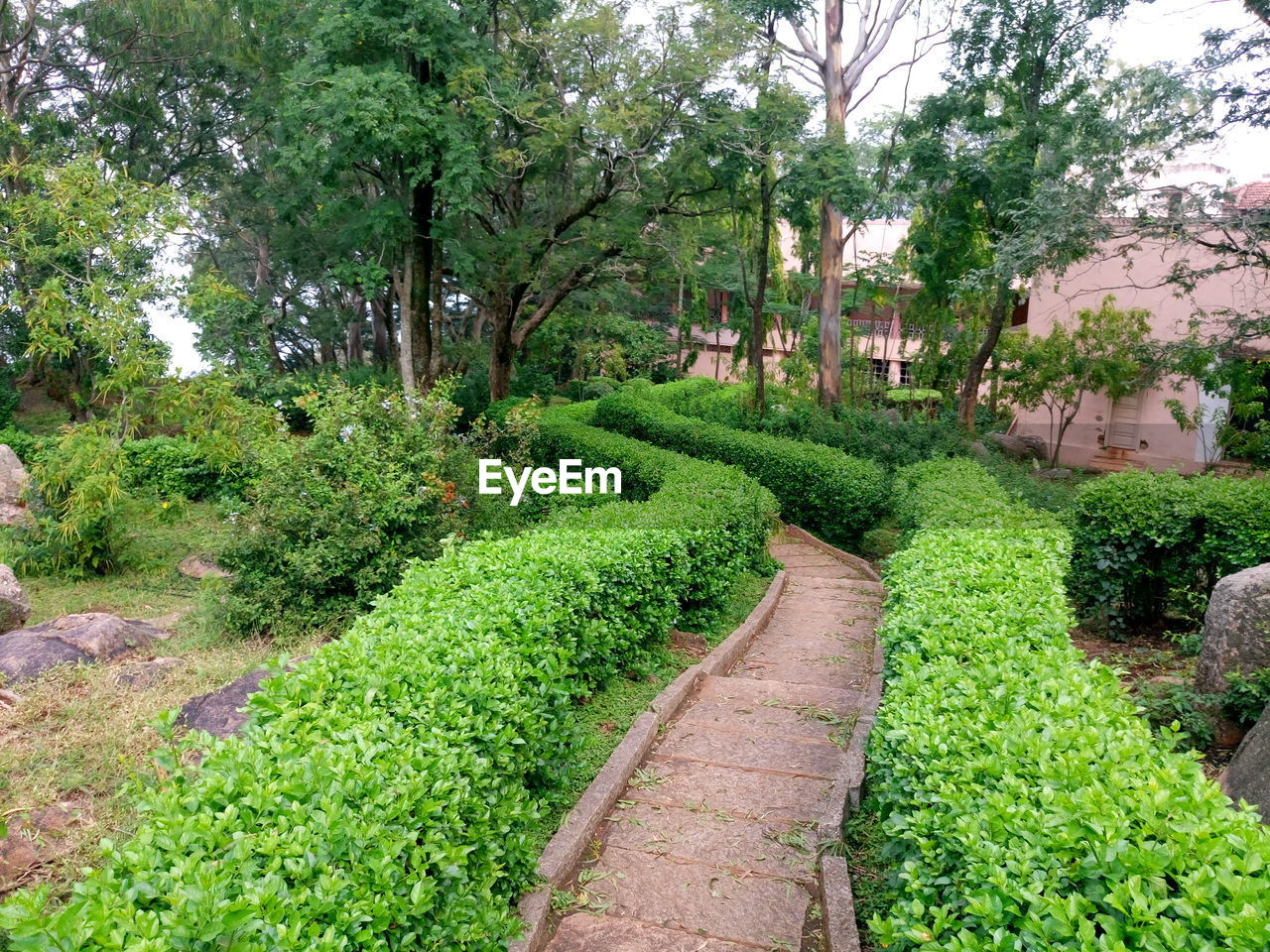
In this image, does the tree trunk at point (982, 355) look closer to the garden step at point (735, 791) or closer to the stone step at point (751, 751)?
the stone step at point (751, 751)

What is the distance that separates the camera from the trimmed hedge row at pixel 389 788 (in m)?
2.15

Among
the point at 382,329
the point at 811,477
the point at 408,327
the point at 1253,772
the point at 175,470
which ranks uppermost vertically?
the point at 382,329

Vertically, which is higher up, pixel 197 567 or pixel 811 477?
pixel 811 477

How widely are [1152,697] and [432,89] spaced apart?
13862 mm

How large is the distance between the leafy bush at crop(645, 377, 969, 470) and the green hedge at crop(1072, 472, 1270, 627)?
5.52 metres

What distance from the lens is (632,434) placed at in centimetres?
1855

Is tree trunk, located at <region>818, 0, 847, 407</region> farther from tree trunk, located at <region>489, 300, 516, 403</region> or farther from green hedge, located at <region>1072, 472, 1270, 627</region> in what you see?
green hedge, located at <region>1072, 472, 1270, 627</region>

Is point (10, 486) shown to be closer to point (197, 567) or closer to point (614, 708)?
point (197, 567)

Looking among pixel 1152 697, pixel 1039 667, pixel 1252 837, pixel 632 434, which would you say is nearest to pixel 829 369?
pixel 632 434

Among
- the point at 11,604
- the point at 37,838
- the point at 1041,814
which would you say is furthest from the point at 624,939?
the point at 11,604

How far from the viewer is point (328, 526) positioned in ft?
26.2

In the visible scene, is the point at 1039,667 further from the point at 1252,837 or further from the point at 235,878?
the point at 235,878

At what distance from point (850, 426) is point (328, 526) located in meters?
10.4

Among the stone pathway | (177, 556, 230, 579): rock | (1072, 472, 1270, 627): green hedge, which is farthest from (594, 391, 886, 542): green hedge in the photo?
(177, 556, 230, 579): rock
